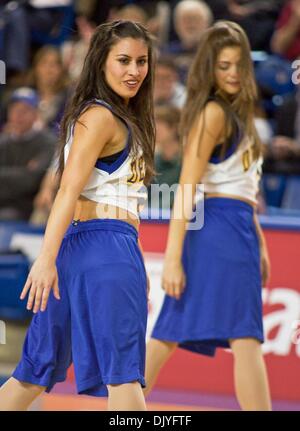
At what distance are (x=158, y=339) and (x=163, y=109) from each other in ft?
7.55

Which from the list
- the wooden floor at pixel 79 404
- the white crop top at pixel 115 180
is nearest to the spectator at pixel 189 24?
the wooden floor at pixel 79 404

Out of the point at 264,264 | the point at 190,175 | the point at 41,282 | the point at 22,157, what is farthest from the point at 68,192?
the point at 22,157

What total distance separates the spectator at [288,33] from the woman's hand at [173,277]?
4072mm

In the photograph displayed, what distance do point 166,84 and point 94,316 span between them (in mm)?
4052

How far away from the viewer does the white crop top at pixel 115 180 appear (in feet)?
11.3

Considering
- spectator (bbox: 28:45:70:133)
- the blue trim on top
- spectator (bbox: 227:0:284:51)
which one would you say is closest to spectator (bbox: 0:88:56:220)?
spectator (bbox: 28:45:70:133)

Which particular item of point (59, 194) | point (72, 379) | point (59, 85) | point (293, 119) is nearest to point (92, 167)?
point (59, 194)

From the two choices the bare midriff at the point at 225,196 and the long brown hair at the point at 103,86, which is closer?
the long brown hair at the point at 103,86

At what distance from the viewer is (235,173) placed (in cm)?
432

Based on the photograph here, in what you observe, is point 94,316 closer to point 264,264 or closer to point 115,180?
point 115,180

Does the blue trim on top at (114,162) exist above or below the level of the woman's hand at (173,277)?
above

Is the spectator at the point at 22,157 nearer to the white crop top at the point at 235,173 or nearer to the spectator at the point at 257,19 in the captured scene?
the spectator at the point at 257,19

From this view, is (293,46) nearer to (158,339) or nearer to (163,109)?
(163,109)

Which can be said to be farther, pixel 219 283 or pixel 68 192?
pixel 219 283
